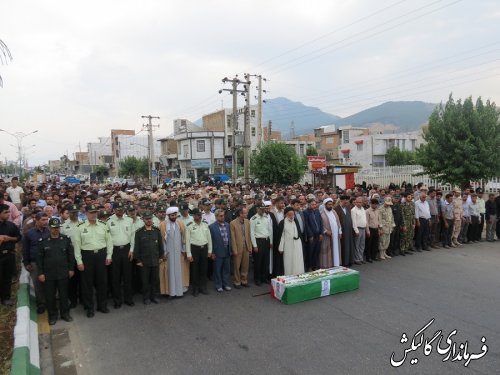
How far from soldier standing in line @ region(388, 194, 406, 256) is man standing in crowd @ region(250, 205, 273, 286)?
4103 mm

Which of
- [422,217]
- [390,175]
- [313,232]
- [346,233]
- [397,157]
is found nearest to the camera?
[313,232]

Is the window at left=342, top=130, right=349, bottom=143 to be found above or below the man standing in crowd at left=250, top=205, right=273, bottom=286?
above

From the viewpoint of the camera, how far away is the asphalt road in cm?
443

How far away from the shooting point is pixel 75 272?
6270 millimetres

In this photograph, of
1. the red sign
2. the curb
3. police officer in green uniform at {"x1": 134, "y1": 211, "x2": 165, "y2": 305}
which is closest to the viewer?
the curb

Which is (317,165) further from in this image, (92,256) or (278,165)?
(92,256)

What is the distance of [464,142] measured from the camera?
45.8ft

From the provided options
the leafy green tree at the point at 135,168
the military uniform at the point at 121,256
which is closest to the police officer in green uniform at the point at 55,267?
the military uniform at the point at 121,256

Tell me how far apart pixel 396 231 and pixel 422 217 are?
992mm

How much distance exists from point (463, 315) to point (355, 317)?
172cm

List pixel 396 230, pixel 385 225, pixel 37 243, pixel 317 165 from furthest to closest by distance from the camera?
pixel 317 165 → pixel 396 230 → pixel 385 225 → pixel 37 243

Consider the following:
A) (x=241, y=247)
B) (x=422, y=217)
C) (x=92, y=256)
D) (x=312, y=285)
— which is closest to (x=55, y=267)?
(x=92, y=256)

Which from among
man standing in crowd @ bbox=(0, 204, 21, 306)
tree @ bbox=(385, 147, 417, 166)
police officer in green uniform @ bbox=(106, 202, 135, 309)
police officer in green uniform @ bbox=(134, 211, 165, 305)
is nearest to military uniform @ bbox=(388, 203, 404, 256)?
police officer in green uniform @ bbox=(134, 211, 165, 305)

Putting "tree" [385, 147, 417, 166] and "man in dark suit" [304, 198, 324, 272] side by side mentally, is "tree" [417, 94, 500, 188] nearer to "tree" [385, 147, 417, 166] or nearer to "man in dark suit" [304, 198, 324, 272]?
"man in dark suit" [304, 198, 324, 272]
